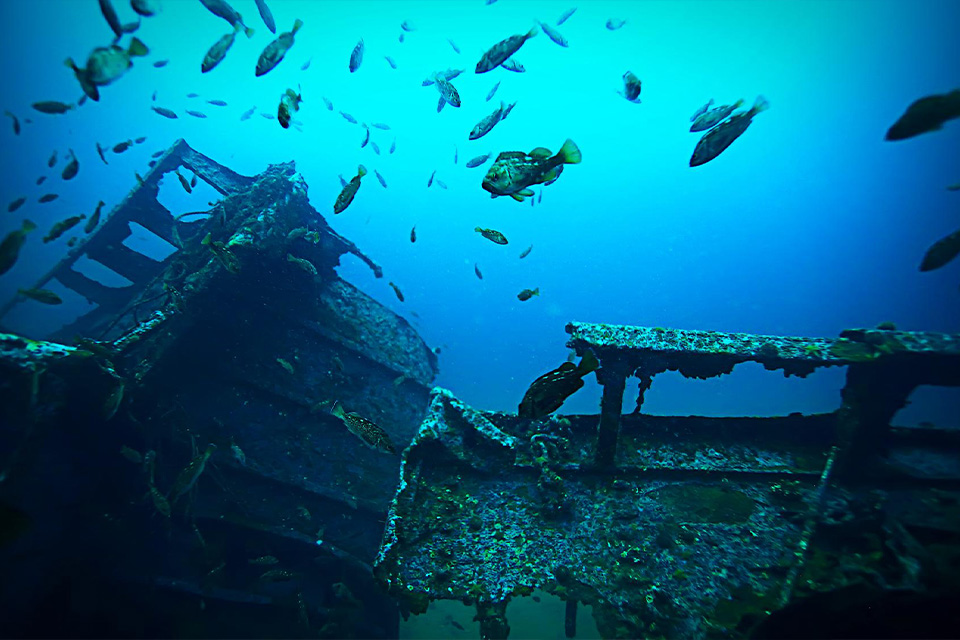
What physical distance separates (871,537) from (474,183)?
6056 inches

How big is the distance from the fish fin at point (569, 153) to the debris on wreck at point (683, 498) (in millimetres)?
1464

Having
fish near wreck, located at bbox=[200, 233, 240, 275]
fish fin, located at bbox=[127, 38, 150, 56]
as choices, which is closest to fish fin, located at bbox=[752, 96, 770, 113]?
fish fin, located at bbox=[127, 38, 150, 56]

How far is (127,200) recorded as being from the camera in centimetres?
723

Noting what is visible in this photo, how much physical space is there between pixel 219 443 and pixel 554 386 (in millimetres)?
5327

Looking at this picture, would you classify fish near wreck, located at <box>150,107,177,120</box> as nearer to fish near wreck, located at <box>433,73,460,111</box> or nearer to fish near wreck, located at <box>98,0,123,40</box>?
fish near wreck, located at <box>98,0,123,40</box>

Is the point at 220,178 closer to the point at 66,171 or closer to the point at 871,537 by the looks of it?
the point at 66,171

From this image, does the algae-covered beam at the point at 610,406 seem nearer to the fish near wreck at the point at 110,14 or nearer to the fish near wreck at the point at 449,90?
the fish near wreck at the point at 449,90

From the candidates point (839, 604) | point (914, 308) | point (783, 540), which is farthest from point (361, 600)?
point (914, 308)

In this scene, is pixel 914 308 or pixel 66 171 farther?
pixel 914 308

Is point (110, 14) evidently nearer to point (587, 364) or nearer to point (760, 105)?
point (587, 364)

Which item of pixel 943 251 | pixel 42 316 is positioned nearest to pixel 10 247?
pixel 943 251

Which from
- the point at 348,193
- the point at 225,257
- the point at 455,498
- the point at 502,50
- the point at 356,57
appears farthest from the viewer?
the point at 356,57

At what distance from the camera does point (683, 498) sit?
3.36 meters

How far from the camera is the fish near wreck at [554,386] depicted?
224 cm
